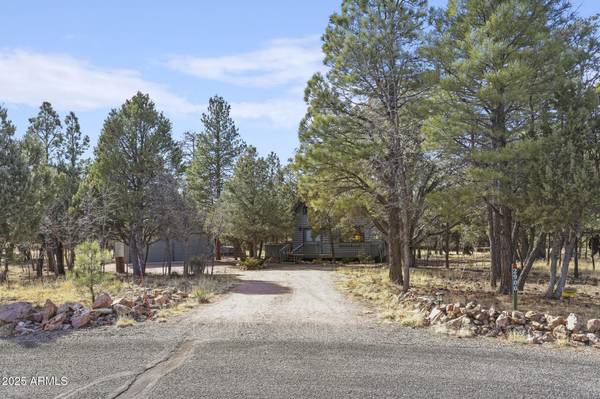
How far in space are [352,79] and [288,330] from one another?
8.44m

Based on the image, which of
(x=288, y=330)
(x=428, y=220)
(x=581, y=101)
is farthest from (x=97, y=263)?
(x=428, y=220)

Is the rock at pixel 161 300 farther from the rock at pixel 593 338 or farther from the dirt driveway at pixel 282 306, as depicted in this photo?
the rock at pixel 593 338

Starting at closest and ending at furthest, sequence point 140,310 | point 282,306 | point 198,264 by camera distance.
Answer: point 140,310 < point 282,306 < point 198,264

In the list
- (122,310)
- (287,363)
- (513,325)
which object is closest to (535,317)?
(513,325)

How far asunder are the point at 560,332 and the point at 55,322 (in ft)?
32.5

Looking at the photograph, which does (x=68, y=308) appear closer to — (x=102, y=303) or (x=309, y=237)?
(x=102, y=303)

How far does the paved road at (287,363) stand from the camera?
620cm

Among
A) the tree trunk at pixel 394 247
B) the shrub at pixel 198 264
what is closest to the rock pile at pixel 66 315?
the shrub at pixel 198 264

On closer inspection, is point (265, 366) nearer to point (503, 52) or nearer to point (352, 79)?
point (503, 52)

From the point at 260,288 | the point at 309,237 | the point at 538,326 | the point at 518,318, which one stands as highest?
the point at 309,237

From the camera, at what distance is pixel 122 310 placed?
36.1 feet

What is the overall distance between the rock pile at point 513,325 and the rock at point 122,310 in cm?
658

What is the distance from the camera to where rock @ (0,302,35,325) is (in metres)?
10.3

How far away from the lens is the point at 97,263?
1306 cm
